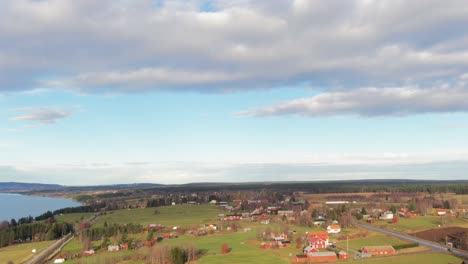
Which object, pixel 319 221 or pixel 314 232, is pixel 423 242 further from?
pixel 319 221

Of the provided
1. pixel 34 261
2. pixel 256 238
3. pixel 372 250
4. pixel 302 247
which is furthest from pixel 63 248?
pixel 372 250

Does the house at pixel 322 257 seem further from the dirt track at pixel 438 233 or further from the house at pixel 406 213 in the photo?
the house at pixel 406 213

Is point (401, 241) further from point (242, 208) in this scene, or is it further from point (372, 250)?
point (242, 208)

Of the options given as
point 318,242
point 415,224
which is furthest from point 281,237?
point 415,224

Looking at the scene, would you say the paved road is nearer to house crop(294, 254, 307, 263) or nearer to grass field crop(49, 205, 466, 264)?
grass field crop(49, 205, 466, 264)

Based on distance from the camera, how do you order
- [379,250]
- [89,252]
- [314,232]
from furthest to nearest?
1. [314,232]
2. [89,252]
3. [379,250]

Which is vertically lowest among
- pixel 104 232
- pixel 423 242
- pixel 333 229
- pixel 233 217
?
pixel 423 242

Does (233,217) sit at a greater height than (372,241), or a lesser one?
greater

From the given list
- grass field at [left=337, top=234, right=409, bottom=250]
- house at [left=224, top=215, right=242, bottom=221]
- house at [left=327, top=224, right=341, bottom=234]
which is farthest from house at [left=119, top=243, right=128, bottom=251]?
house at [left=224, top=215, right=242, bottom=221]
